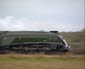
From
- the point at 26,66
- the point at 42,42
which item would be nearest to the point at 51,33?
the point at 42,42

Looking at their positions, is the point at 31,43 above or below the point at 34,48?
above

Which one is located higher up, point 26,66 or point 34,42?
point 34,42

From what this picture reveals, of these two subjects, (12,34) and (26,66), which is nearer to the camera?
(26,66)

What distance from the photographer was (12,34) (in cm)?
1759

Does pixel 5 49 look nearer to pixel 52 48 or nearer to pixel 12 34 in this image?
pixel 12 34

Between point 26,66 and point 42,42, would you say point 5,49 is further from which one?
point 26,66

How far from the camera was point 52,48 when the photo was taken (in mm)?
17453

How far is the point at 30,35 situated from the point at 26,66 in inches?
300

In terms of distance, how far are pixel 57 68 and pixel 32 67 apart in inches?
40.2

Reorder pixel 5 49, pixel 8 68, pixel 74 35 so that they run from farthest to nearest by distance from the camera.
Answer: pixel 74 35 → pixel 5 49 → pixel 8 68

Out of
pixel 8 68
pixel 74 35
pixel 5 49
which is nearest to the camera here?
pixel 8 68

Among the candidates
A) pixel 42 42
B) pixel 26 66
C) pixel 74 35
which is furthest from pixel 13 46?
pixel 74 35

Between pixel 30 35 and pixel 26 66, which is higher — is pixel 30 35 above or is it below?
above

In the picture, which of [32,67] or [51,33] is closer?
[32,67]
